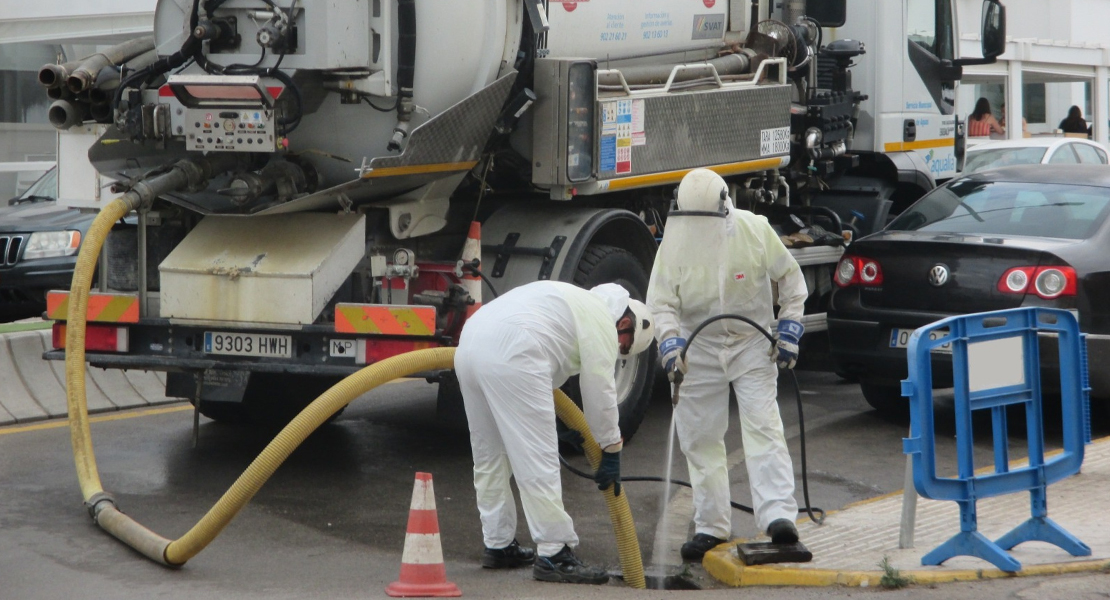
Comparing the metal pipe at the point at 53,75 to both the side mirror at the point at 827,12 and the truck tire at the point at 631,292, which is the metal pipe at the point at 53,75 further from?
the side mirror at the point at 827,12

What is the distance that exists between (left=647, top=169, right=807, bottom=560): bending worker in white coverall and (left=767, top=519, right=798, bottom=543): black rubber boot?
25mm

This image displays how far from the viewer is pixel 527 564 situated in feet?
19.6

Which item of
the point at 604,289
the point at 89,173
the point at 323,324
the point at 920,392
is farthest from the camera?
the point at 89,173

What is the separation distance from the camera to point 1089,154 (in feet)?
50.3

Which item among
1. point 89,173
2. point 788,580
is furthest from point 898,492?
point 89,173

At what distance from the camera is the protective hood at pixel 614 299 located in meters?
5.74

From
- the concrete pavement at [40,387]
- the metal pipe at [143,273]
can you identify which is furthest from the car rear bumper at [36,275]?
the metal pipe at [143,273]

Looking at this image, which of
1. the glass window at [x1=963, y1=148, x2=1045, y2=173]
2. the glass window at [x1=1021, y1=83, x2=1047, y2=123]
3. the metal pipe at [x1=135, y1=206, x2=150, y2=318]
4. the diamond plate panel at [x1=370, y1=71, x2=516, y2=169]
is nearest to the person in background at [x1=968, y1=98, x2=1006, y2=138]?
the glass window at [x1=963, y1=148, x2=1045, y2=173]

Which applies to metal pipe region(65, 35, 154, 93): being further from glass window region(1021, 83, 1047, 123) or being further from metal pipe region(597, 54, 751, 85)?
glass window region(1021, 83, 1047, 123)

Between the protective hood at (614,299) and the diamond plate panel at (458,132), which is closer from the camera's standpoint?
the protective hood at (614,299)

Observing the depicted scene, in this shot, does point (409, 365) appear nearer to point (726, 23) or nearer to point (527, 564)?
point (527, 564)

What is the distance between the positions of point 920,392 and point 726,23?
4652mm

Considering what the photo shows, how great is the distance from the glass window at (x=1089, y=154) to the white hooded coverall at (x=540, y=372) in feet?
36.3

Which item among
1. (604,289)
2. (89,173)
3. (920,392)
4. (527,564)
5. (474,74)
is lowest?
(527,564)
